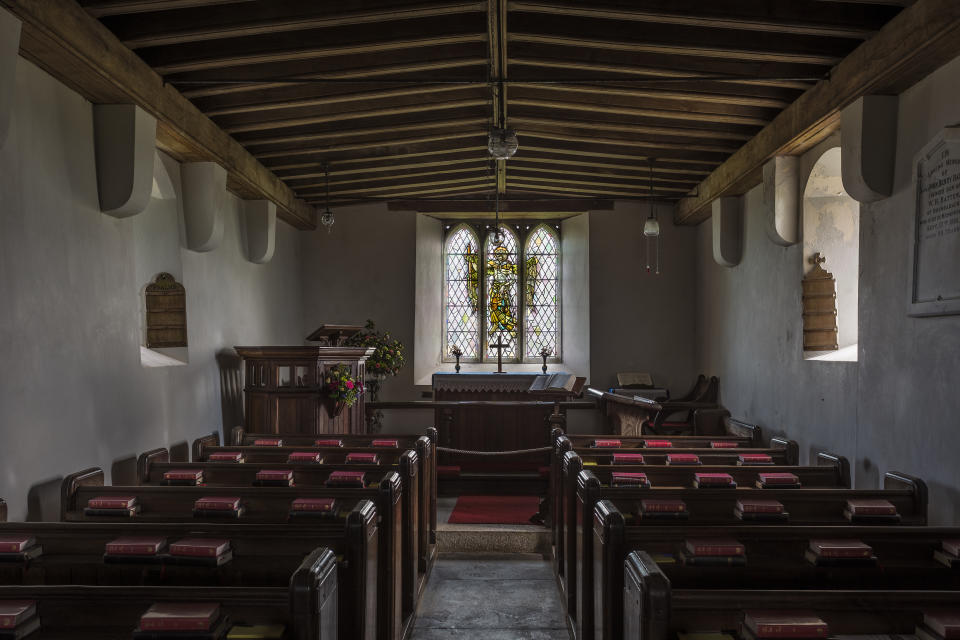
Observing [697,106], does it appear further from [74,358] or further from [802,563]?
[74,358]

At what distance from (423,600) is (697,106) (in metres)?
3.86

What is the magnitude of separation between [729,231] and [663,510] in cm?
464

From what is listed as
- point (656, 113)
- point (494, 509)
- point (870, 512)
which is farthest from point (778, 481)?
point (656, 113)

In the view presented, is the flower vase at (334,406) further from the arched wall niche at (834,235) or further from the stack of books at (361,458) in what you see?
the arched wall niche at (834,235)

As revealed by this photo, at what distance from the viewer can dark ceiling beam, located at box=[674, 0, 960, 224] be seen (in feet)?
11.6

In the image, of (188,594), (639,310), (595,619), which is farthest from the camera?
(639,310)

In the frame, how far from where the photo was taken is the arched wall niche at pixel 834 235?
5.59 m

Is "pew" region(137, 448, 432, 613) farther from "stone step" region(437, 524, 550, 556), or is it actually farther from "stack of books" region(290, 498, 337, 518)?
"stone step" region(437, 524, 550, 556)

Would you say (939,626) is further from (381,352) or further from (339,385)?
(381,352)

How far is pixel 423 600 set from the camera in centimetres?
444

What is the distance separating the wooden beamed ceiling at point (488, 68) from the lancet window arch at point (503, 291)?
3.14 metres

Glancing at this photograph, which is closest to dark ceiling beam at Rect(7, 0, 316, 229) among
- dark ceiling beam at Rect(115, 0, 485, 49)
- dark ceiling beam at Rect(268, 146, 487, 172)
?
dark ceiling beam at Rect(115, 0, 485, 49)

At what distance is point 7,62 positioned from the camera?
3.30 metres

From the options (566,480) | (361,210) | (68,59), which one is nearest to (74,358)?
(68,59)
